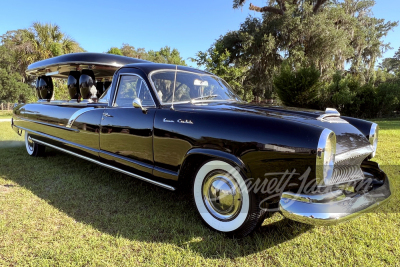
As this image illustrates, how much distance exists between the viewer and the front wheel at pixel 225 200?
2.15 metres

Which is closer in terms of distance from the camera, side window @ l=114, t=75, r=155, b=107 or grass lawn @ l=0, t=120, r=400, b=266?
grass lawn @ l=0, t=120, r=400, b=266

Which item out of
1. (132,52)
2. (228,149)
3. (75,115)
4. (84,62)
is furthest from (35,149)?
(132,52)

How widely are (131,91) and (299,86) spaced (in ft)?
40.3

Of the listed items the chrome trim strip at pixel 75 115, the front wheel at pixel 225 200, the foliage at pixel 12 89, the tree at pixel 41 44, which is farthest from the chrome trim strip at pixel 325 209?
the foliage at pixel 12 89

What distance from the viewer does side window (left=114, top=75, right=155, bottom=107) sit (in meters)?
3.03

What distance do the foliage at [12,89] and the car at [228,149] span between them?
36702mm

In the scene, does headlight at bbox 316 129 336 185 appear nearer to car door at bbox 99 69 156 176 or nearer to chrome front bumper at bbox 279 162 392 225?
chrome front bumper at bbox 279 162 392 225

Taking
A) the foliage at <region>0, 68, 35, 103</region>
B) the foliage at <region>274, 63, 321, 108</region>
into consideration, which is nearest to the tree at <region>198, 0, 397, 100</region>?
the foliage at <region>274, 63, 321, 108</region>

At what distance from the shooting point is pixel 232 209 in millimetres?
2293

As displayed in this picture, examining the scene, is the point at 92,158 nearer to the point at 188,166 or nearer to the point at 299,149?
the point at 188,166

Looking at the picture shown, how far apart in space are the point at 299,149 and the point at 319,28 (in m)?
Answer: 19.0

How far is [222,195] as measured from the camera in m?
2.33

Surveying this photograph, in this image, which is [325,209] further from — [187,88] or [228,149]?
[187,88]

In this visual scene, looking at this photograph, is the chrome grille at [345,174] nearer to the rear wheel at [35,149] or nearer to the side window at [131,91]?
the side window at [131,91]
